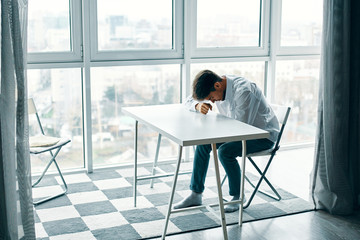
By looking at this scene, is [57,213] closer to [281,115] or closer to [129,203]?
[129,203]

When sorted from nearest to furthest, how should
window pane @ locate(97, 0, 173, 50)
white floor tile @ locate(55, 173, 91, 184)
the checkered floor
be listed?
the checkered floor, white floor tile @ locate(55, 173, 91, 184), window pane @ locate(97, 0, 173, 50)

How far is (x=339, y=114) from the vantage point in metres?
3.54

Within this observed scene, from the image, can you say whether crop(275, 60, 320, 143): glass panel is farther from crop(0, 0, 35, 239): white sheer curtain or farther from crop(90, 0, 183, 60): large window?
crop(0, 0, 35, 239): white sheer curtain

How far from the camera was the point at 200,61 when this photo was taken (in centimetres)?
489

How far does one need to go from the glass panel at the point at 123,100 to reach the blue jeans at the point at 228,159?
51.8 inches

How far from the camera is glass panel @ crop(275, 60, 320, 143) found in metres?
5.40

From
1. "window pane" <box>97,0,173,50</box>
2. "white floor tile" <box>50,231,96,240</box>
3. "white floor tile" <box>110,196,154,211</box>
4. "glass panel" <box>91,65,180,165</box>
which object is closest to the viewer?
"white floor tile" <box>50,231,96,240</box>

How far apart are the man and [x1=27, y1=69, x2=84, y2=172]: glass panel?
137 cm

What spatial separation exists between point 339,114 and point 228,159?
2.81ft

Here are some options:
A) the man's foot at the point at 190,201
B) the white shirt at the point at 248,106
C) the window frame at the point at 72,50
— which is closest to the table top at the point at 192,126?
the white shirt at the point at 248,106

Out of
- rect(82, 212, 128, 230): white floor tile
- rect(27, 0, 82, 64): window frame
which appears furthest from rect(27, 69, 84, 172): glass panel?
rect(82, 212, 128, 230): white floor tile

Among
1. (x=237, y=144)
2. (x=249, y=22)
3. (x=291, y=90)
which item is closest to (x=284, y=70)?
A: (x=291, y=90)

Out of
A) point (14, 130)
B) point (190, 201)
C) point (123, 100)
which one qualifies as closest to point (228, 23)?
point (123, 100)

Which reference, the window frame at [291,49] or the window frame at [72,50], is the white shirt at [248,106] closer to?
the window frame at [72,50]
